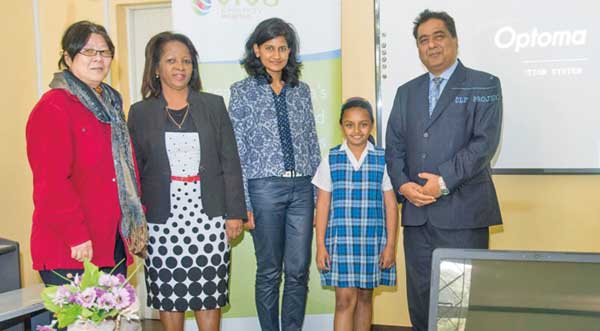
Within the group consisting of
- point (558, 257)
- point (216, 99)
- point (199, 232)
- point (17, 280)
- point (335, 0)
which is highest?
point (335, 0)

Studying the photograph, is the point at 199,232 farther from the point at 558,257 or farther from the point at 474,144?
the point at 558,257

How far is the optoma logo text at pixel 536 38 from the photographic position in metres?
2.94

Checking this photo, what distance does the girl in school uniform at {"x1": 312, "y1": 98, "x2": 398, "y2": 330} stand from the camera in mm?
2502

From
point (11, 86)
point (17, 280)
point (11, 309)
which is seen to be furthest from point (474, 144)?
point (11, 86)

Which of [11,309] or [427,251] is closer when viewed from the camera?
[11,309]

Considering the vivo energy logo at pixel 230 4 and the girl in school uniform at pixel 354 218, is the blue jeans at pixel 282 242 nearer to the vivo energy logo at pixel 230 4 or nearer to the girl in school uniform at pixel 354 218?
the girl in school uniform at pixel 354 218

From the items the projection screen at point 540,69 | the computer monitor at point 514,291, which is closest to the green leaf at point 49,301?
the computer monitor at point 514,291

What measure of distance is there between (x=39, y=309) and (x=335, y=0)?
207cm

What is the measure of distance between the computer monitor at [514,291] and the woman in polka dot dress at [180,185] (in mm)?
1413

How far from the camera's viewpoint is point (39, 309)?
1912 mm

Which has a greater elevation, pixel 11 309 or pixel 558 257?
pixel 558 257

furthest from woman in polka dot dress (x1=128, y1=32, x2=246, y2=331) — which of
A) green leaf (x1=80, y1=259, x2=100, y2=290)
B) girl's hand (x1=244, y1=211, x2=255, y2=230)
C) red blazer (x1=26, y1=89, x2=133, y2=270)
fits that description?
green leaf (x1=80, y1=259, x2=100, y2=290)

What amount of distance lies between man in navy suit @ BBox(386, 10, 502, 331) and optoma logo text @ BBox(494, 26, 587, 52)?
0.90m

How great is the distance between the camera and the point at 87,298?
127 centimetres
